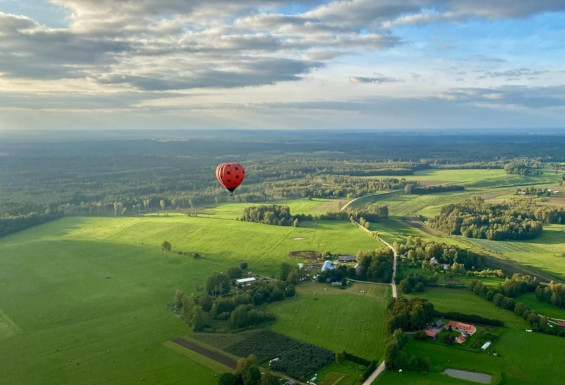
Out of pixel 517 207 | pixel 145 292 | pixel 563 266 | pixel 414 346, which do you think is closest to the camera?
pixel 414 346

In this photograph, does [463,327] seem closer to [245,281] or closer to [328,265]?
[328,265]

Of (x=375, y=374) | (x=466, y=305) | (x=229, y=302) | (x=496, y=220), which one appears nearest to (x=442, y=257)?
(x=466, y=305)

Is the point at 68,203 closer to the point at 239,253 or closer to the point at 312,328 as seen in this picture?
the point at 239,253

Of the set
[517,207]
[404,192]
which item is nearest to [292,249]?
[517,207]

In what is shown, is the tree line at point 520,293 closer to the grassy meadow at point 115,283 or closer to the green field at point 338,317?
the green field at point 338,317

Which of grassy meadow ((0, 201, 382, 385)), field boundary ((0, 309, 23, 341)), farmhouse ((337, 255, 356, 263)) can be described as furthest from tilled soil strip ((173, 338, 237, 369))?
farmhouse ((337, 255, 356, 263))

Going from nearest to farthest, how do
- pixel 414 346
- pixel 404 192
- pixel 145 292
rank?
1. pixel 414 346
2. pixel 145 292
3. pixel 404 192
